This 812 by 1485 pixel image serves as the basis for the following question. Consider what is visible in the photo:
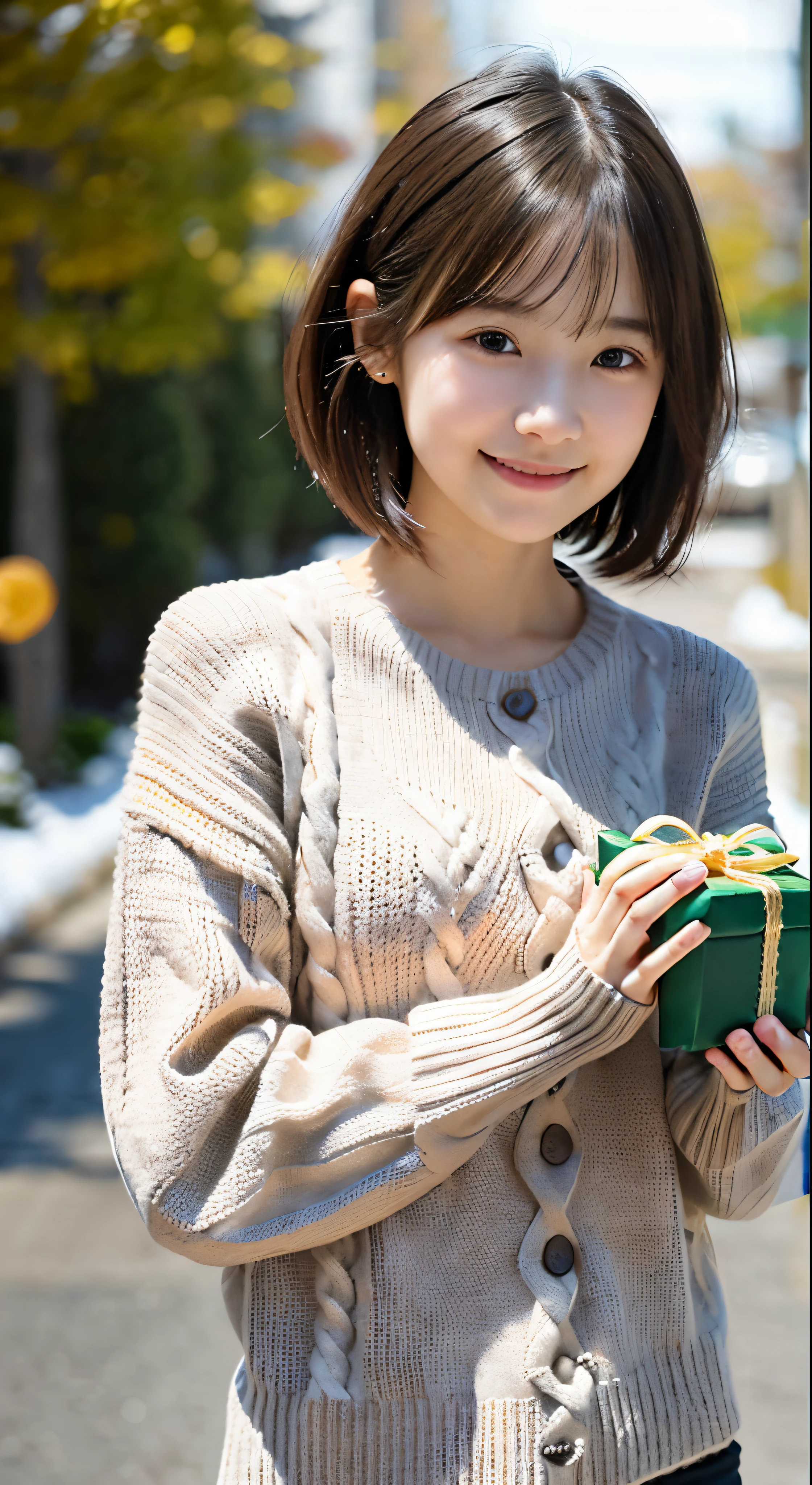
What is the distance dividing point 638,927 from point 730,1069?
160 mm

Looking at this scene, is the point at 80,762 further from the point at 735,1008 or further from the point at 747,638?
the point at 735,1008

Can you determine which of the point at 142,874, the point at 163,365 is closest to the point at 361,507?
the point at 142,874

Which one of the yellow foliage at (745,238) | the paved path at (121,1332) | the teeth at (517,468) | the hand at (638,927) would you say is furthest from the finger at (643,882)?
the yellow foliage at (745,238)

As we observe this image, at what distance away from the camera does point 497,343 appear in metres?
1.15

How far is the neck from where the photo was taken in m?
1.32

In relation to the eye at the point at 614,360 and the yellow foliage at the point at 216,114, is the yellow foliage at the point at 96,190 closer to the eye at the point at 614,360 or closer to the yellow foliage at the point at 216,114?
the yellow foliage at the point at 216,114

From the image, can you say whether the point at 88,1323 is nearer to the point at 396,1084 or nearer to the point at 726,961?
the point at 396,1084

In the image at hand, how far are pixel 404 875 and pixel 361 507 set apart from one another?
0.39 meters

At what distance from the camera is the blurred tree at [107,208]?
612 centimetres

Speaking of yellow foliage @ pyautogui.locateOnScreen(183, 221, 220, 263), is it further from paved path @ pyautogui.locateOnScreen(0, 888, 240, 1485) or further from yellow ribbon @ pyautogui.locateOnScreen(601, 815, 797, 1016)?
yellow ribbon @ pyautogui.locateOnScreen(601, 815, 797, 1016)

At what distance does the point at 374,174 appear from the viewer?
125 cm

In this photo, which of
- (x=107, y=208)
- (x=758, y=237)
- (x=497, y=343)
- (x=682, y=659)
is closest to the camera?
(x=497, y=343)

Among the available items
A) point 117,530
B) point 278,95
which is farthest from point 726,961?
point 117,530

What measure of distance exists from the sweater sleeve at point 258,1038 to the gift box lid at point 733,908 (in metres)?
0.09
